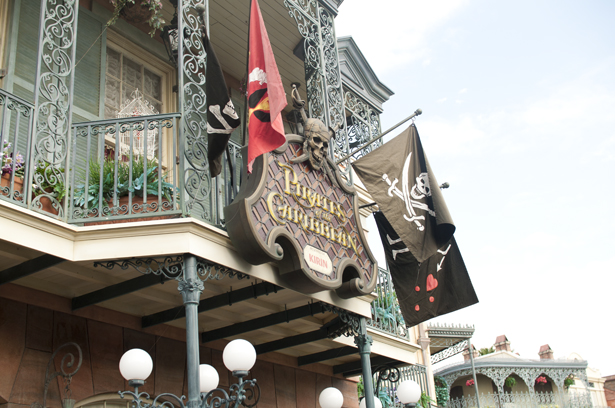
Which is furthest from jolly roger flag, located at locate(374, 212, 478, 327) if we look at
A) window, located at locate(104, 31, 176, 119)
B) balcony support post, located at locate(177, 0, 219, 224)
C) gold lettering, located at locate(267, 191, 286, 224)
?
window, located at locate(104, 31, 176, 119)

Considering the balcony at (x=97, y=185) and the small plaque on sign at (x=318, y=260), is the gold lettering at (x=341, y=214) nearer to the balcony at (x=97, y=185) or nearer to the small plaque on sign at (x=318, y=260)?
the small plaque on sign at (x=318, y=260)

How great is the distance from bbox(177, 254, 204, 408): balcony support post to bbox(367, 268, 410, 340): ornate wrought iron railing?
15.1ft

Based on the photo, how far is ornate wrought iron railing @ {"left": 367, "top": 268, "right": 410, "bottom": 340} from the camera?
406 inches

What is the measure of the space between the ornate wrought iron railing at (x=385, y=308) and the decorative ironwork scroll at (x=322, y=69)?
188 cm

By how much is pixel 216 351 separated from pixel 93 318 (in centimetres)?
207

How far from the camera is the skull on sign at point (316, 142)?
805 cm

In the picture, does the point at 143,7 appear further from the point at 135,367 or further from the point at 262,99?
the point at 135,367

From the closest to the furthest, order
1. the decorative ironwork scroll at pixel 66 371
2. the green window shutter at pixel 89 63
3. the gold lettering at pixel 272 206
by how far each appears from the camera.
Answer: the decorative ironwork scroll at pixel 66 371 → the gold lettering at pixel 272 206 → the green window shutter at pixel 89 63

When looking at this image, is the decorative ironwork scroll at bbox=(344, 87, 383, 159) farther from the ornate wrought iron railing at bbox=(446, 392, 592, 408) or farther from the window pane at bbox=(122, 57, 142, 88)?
the ornate wrought iron railing at bbox=(446, 392, 592, 408)

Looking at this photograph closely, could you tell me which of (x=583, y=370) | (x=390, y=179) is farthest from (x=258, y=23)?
(x=583, y=370)

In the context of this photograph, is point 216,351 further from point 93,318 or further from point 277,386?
point 93,318

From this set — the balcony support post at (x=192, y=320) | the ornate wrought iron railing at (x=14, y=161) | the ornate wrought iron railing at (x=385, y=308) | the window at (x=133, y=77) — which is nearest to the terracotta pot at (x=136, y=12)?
the window at (x=133, y=77)

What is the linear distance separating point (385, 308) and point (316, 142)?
373 centimetres

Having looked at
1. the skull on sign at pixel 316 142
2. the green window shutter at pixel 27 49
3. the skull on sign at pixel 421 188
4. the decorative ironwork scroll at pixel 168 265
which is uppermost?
the green window shutter at pixel 27 49
